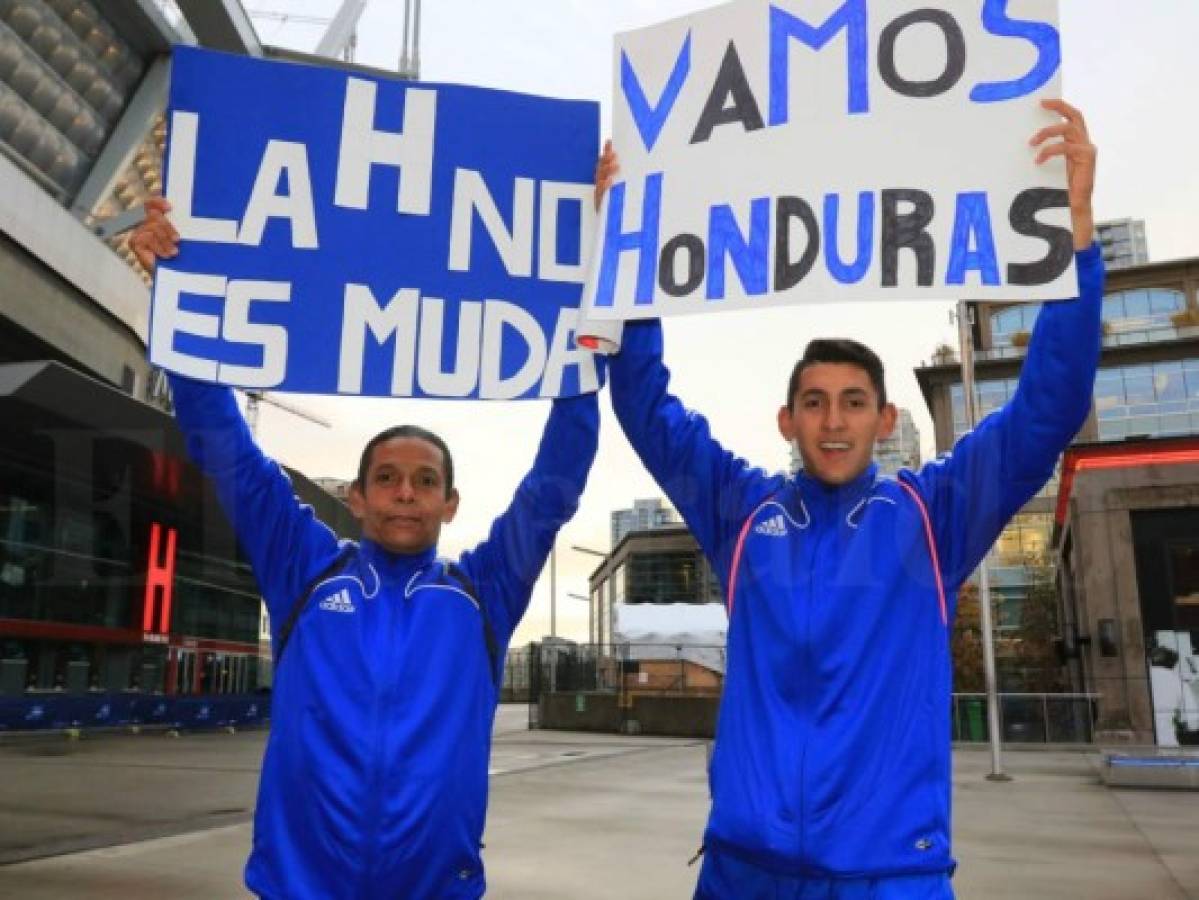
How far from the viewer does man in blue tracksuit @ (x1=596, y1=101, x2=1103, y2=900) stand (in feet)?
7.98

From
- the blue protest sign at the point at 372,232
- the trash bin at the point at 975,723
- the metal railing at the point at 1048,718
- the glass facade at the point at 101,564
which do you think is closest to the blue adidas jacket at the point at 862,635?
the blue protest sign at the point at 372,232

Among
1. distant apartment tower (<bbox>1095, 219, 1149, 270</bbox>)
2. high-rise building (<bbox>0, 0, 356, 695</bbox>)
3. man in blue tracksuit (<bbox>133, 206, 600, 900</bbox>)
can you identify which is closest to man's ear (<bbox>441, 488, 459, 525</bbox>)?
man in blue tracksuit (<bbox>133, 206, 600, 900</bbox>)

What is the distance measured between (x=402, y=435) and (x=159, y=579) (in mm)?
31929

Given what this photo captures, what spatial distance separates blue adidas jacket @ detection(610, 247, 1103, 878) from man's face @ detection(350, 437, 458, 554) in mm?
809

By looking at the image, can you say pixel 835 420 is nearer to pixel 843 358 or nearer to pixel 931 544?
pixel 843 358

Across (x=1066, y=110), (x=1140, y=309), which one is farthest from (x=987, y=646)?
(x=1140, y=309)

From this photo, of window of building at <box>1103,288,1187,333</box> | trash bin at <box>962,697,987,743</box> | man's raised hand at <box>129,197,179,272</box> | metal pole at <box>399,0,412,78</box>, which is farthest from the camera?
window of building at <box>1103,288,1187,333</box>

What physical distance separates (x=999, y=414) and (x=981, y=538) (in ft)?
1.06

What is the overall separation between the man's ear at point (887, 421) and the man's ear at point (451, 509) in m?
1.18

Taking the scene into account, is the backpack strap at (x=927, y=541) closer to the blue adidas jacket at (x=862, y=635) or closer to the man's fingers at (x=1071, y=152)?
the blue adidas jacket at (x=862, y=635)

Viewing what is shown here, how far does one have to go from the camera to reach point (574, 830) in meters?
10.5

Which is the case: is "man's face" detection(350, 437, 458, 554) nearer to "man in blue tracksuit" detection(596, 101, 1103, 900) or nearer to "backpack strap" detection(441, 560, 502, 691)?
"backpack strap" detection(441, 560, 502, 691)

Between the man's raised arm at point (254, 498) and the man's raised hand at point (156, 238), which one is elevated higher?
the man's raised hand at point (156, 238)

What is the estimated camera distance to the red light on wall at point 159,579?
31.3 m
